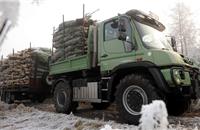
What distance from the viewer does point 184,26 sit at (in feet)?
148

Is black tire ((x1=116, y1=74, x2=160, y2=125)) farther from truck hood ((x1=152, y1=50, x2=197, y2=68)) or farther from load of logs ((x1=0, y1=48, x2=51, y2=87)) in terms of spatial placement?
load of logs ((x1=0, y1=48, x2=51, y2=87))

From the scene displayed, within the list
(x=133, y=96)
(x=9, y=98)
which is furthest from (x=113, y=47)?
(x=9, y=98)

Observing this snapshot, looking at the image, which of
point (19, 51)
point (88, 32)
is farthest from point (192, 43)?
point (88, 32)

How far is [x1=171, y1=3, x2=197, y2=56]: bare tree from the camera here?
4475cm

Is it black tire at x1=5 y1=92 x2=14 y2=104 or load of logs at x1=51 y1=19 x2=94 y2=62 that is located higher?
load of logs at x1=51 y1=19 x2=94 y2=62

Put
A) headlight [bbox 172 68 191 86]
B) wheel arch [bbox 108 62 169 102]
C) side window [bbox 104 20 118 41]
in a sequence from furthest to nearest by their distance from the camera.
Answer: side window [bbox 104 20 118 41] < wheel arch [bbox 108 62 169 102] < headlight [bbox 172 68 191 86]

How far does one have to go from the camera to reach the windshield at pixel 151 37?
8250mm

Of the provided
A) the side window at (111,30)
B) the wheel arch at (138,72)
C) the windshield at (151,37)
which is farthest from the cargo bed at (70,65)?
the windshield at (151,37)

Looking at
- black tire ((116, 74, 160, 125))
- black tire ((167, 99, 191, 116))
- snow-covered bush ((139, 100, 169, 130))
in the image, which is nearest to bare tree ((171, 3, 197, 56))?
black tire ((167, 99, 191, 116))

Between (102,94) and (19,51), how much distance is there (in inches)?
318

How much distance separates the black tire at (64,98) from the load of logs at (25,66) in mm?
3743

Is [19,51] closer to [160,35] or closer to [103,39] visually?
[103,39]

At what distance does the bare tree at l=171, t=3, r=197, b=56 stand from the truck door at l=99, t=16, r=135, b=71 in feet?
122

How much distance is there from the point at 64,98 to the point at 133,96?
378 cm
